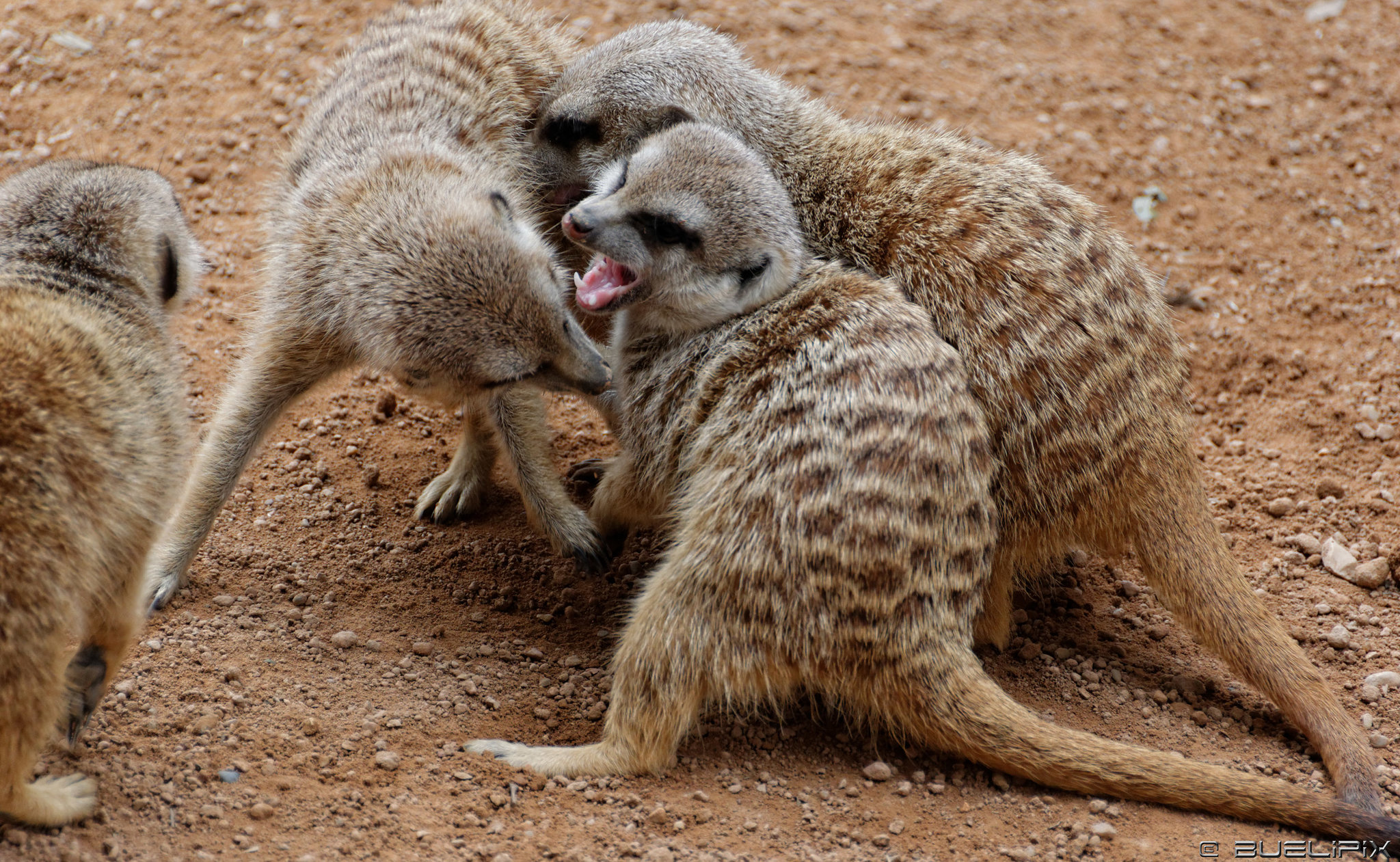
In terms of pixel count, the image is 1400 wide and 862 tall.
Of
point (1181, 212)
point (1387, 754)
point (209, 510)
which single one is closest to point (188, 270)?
point (209, 510)

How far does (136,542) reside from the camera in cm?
235

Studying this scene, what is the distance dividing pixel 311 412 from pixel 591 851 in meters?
2.01

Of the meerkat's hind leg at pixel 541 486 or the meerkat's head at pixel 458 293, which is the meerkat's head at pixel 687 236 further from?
the meerkat's hind leg at pixel 541 486

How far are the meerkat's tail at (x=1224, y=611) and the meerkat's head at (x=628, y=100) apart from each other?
1.62 meters

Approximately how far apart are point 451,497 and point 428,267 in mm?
1086

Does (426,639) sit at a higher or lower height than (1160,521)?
lower

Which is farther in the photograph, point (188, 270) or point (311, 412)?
point (311, 412)

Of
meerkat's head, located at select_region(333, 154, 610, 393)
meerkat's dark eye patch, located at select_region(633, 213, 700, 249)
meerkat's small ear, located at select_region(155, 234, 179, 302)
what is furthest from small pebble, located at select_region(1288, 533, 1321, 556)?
meerkat's small ear, located at select_region(155, 234, 179, 302)

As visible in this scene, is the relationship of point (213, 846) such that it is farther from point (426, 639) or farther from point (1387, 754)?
point (1387, 754)

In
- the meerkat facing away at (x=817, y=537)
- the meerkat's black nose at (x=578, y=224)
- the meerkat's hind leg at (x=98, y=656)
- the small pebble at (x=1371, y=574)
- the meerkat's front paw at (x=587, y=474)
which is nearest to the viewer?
the meerkat's hind leg at (x=98, y=656)

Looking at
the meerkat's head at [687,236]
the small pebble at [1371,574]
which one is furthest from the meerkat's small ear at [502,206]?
the small pebble at [1371,574]

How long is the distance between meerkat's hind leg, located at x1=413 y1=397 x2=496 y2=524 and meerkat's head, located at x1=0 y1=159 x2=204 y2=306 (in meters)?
1.01

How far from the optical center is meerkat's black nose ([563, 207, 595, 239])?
280cm

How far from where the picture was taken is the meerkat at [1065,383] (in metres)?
2.84
